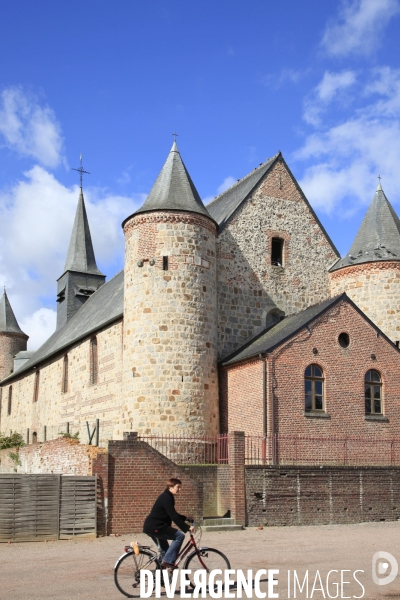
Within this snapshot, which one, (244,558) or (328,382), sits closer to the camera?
(244,558)

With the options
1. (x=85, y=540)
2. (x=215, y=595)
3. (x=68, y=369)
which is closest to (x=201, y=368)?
(x=85, y=540)

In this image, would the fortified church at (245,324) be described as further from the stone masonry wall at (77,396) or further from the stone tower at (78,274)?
the stone tower at (78,274)

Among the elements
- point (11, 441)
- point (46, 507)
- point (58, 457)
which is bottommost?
point (46, 507)

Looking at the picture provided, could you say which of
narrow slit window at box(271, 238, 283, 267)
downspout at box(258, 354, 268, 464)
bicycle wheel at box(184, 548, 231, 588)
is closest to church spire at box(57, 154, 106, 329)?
narrow slit window at box(271, 238, 283, 267)

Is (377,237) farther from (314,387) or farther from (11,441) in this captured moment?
(11,441)

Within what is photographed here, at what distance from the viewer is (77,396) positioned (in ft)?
100

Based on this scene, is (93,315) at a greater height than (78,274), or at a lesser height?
lesser

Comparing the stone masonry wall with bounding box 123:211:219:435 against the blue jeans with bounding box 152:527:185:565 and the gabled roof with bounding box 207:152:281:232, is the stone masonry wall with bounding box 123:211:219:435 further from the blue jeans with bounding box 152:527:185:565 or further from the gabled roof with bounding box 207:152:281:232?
the blue jeans with bounding box 152:527:185:565

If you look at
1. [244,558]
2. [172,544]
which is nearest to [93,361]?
[244,558]

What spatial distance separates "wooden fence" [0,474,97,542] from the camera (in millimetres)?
15961

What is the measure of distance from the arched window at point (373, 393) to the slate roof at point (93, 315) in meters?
8.90

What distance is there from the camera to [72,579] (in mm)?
10656

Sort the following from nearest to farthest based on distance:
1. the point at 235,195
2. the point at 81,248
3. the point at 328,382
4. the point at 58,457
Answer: the point at 58,457
the point at 328,382
the point at 235,195
the point at 81,248

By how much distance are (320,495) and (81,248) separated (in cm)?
3059
